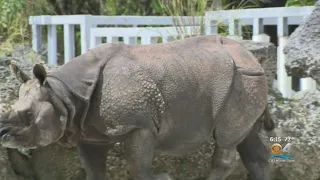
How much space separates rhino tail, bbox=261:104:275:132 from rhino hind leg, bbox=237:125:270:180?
0.14 metres

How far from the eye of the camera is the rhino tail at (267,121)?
5.51 metres

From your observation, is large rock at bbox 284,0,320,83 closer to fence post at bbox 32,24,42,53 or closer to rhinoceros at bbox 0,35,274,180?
rhinoceros at bbox 0,35,274,180

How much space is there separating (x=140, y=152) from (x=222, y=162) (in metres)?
0.73

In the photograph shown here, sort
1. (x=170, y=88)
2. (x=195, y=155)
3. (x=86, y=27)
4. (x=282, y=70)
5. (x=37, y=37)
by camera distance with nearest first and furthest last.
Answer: (x=170, y=88), (x=195, y=155), (x=282, y=70), (x=86, y=27), (x=37, y=37)

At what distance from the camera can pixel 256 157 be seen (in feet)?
18.2

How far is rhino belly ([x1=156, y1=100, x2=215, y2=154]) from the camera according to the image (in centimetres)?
489

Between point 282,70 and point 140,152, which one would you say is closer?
point 140,152

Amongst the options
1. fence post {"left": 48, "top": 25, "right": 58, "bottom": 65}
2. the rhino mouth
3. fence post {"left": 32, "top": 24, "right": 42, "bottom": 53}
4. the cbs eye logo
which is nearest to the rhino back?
the rhino mouth

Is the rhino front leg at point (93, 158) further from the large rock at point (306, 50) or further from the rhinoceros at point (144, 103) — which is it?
the large rock at point (306, 50)

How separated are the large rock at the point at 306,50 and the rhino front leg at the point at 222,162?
4.39 feet

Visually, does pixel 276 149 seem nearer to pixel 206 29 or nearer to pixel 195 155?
pixel 195 155

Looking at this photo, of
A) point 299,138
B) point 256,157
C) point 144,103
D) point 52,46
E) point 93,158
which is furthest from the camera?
point 52,46

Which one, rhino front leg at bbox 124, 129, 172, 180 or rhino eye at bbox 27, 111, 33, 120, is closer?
rhino eye at bbox 27, 111, 33, 120

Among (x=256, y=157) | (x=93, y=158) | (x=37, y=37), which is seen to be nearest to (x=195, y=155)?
(x=256, y=157)
